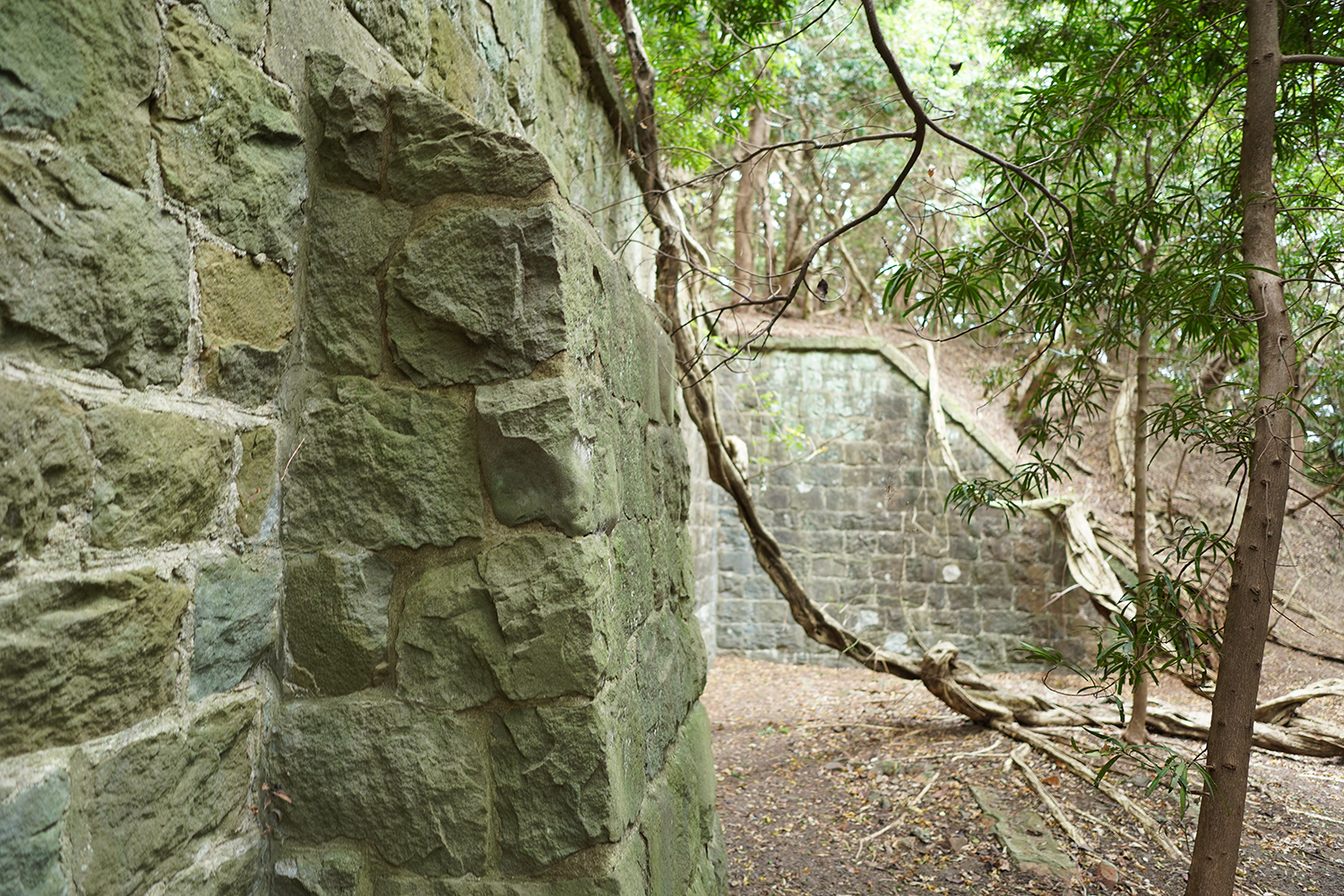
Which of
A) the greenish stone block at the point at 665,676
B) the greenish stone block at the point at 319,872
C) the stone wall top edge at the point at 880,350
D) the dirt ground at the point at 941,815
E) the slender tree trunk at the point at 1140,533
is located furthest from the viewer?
the stone wall top edge at the point at 880,350

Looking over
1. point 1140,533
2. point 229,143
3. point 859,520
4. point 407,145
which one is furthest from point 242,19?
point 859,520

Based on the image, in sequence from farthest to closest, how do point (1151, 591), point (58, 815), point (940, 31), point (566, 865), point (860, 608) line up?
→ 1. point (940, 31)
2. point (860, 608)
3. point (1151, 591)
4. point (566, 865)
5. point (58, 815)

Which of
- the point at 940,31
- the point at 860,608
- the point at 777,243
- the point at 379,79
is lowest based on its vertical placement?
the point at 860,608

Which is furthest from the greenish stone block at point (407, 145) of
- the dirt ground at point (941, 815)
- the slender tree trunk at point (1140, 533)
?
the slender tree trunk at point (1140, 533)

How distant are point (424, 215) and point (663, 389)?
1.07 meters

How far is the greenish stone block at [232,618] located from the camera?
50.8 inches

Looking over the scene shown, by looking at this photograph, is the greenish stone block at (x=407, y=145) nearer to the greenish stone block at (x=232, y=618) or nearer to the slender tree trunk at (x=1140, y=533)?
the greenish stone block at (x=232, y=618)

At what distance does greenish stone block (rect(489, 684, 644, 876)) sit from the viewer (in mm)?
1410

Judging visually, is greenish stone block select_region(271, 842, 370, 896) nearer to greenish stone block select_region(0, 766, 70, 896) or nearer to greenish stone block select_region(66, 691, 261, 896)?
greenish stone block select_region(66, 691, 261, 896)

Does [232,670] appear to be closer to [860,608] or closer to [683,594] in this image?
[683,594]

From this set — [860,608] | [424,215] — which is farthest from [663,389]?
[860,608]

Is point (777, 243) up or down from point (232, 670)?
up

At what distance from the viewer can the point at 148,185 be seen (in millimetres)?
1153

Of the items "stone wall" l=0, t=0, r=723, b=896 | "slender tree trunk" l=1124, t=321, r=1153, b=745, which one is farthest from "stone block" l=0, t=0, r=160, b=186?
"slender tree trunk" l=1124, t=321, r=1153, b=745
